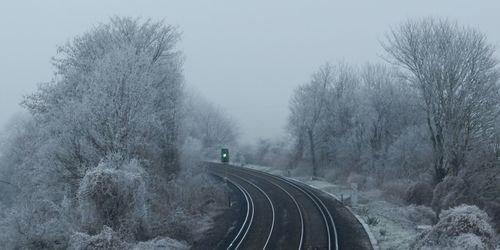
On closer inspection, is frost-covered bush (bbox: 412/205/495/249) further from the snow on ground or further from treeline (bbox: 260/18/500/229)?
treeline (bbox: 260/18/500/229)

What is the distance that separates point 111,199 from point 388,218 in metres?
16.7

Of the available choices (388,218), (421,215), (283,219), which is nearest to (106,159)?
(283,219)

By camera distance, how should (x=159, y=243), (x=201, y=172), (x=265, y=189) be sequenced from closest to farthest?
(x=159, y=243), (x=265, y=189), (x=201, y=172)

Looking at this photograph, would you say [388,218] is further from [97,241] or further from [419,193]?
[97,241]

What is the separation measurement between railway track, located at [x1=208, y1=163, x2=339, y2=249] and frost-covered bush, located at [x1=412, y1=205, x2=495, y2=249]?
5.06 m

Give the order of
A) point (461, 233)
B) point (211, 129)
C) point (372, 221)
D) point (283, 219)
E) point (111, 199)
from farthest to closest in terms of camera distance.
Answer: point (211, 129)
point (283, 219)
point (372, 221)
point (111, 199)
point (461, 233)

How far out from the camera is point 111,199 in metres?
21.1

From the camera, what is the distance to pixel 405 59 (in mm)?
39281

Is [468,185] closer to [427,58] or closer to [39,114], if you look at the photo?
[427,58]

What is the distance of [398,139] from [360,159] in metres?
6.73

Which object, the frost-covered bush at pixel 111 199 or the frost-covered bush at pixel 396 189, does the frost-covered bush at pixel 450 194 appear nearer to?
the frost-covered bush at pixel 396 189

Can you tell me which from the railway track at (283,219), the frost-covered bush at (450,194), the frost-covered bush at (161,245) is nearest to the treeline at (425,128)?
the frost-covered bush at (450,194)

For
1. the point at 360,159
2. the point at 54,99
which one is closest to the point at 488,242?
the point at 54,99

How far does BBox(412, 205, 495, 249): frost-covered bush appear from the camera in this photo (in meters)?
18.3
